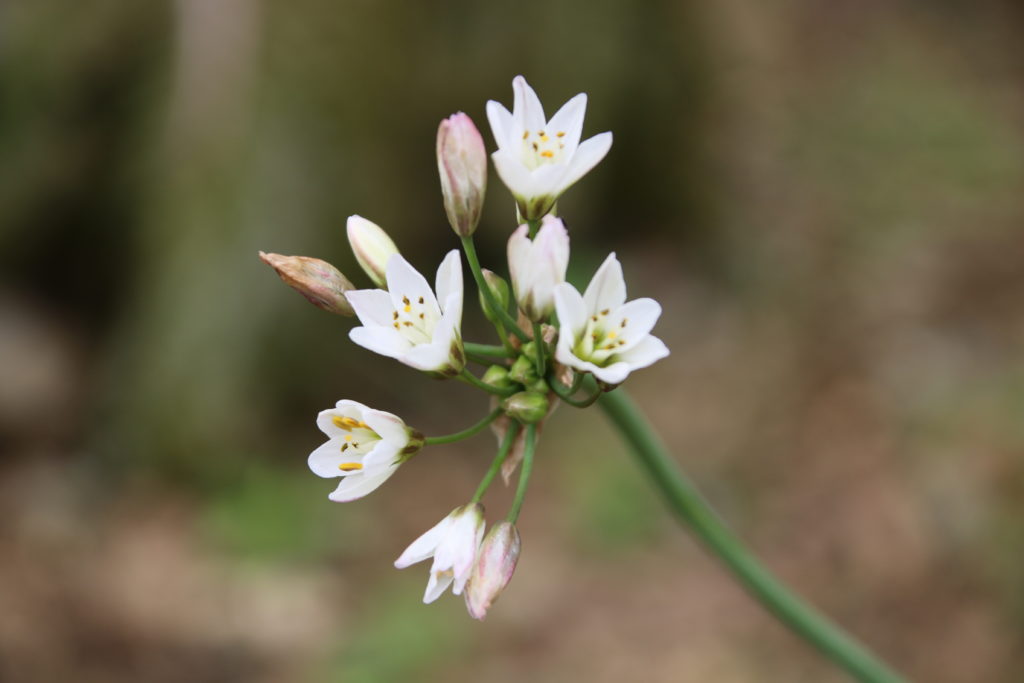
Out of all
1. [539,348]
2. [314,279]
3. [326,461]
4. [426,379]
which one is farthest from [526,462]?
[426,379]

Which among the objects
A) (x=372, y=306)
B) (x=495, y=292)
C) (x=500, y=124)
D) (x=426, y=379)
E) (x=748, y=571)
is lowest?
(x=426, y=379)

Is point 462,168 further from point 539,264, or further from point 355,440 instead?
point 355,440

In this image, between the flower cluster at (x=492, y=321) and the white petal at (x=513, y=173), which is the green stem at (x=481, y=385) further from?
the white petal at (x=513, y=173)

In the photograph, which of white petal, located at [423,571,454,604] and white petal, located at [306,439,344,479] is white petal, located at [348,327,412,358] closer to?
white petal, located at [306,439,344,479]

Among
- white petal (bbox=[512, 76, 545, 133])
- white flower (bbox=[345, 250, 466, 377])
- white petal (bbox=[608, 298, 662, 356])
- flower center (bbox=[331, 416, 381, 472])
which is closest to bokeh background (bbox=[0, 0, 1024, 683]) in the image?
flower center (bbox=[331, 416, 381, 472])

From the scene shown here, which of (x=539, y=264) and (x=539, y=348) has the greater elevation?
(x=539, y=264)

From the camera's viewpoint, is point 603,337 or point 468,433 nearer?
point 468,433

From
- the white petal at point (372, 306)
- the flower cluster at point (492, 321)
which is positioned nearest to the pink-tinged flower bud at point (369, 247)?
the flower cluster at point (492, 321)
